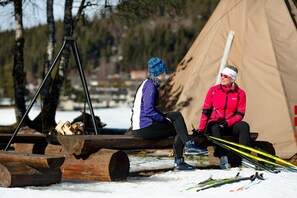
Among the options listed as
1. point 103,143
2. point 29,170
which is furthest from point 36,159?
point 103,143

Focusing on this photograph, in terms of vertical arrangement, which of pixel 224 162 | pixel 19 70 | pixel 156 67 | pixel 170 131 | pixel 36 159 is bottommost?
pixel 224 162

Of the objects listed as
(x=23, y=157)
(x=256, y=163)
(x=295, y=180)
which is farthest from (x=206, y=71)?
(x=23, y=157)

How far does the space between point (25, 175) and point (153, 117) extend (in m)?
1.92

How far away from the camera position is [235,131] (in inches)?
331

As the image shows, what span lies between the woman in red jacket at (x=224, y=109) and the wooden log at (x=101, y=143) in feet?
2.48

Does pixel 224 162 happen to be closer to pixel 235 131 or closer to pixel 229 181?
pixel 235 131

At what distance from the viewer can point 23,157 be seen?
22.8ft

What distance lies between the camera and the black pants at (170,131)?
7891 mm

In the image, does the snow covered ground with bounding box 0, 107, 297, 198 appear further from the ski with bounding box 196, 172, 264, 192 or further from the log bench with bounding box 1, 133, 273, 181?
the log bench with bounding box 1, 133, 273, 181

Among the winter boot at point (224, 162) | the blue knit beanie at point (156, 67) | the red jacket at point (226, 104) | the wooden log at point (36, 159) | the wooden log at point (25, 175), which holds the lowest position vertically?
the winter boot at point (224, 162)

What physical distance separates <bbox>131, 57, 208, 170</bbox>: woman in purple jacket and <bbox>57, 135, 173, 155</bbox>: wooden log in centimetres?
12

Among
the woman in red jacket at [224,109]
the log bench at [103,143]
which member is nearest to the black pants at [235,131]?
the woman in red jacket at [224,109]

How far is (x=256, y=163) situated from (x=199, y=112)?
12.9 ft

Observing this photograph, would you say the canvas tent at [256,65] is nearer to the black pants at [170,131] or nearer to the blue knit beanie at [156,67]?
the black pants at [170,131]
